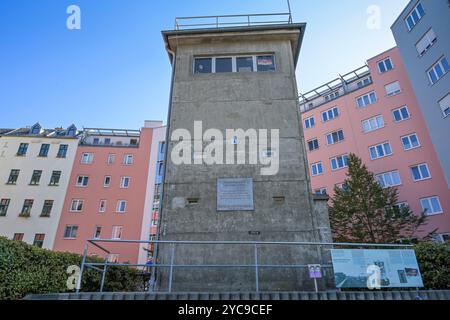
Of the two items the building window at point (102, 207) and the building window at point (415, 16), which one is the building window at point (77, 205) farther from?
the building window at point (415, 16)

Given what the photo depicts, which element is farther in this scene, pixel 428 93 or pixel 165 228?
pixel 428 93

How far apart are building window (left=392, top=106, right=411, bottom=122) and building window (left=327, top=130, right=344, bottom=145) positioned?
5.26m

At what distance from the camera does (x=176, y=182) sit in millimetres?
8914

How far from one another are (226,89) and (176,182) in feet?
13.3

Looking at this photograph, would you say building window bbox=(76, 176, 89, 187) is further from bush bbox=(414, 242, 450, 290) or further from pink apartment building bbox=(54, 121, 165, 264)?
bush bbox=(414, 242, 450, 290)

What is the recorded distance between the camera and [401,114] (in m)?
26.0

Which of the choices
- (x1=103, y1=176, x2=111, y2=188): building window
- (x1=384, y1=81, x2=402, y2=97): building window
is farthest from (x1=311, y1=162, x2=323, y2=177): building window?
(x1=103, y1=176, x2=111, y2=188): building window

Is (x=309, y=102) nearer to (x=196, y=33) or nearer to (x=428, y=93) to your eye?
(x=428, y=93)

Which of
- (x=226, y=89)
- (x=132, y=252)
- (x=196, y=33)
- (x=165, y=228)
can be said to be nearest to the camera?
(x=165, y=228)

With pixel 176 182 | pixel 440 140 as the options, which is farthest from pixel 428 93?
pixel 176 182

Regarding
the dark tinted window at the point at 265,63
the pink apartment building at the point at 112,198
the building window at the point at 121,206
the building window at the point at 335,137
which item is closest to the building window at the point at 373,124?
the building window at the point at 335,137

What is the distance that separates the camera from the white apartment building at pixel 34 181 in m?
27.2

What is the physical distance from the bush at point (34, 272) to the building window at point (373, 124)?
26.8m

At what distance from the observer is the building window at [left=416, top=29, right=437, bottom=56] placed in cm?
1979
